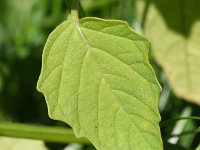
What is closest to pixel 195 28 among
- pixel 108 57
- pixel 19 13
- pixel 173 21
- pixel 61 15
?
pixel 173 21

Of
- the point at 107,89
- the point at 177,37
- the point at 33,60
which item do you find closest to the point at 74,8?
the point at 107,89

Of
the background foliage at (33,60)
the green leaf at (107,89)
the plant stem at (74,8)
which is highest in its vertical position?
the plant stem at (74,8)

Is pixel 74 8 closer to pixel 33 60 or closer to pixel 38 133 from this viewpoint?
pixel 38 133

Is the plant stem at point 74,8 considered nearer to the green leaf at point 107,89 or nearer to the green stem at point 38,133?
the green leaf at point 107,89

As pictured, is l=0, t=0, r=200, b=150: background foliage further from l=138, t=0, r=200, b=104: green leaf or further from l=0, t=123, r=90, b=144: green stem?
l=0, t=123, r=90, b=144: green stem

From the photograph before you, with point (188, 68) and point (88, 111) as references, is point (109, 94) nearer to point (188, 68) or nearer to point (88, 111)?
point (88, 111)

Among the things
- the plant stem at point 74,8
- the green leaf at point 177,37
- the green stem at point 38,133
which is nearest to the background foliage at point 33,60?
the green leaf at point 177,37

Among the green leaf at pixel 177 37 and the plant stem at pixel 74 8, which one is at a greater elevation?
the plant stem at pixel 74 8

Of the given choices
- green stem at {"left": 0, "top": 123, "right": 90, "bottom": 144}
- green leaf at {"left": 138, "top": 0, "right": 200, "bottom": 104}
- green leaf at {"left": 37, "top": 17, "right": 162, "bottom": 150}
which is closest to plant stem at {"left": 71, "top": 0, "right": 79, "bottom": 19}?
green leaf at {"left": 37, "top": 17, "right": 162, "bottom": 150}
